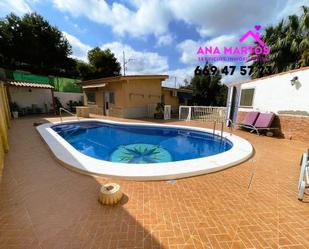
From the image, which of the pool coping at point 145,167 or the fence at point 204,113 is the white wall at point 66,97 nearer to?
the fence at point 204,113

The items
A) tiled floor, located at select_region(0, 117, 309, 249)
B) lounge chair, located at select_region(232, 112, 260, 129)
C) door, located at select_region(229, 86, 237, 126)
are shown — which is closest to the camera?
tiled floor, located at select_region(0, 117, 309, 249)

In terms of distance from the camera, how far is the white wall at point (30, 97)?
14.9 meters

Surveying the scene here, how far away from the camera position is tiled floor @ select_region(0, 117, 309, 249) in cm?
206

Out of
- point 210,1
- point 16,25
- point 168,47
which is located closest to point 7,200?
point 210,1

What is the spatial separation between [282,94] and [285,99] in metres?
0.31

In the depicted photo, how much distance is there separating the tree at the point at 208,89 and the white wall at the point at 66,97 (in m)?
18.7

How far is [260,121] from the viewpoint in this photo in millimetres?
8672

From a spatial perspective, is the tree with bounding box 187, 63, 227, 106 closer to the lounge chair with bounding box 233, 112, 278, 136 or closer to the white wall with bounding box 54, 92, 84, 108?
the lounge chair with bounding box 233, 112, 278, 136

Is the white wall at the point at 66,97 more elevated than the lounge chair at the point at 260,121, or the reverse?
the white wall at the point at 66,97

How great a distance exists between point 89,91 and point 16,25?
18025 millimetres

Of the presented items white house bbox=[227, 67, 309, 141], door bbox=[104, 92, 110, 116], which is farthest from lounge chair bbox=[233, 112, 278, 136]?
door bbox=[104, 92, 110, 116]

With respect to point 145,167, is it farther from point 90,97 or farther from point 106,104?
point 90,97

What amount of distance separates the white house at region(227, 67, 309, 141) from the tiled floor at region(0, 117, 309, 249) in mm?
5030

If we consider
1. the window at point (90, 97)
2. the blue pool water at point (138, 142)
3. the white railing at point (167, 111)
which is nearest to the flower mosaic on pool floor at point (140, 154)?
the blue pool water at point (138, 142)
